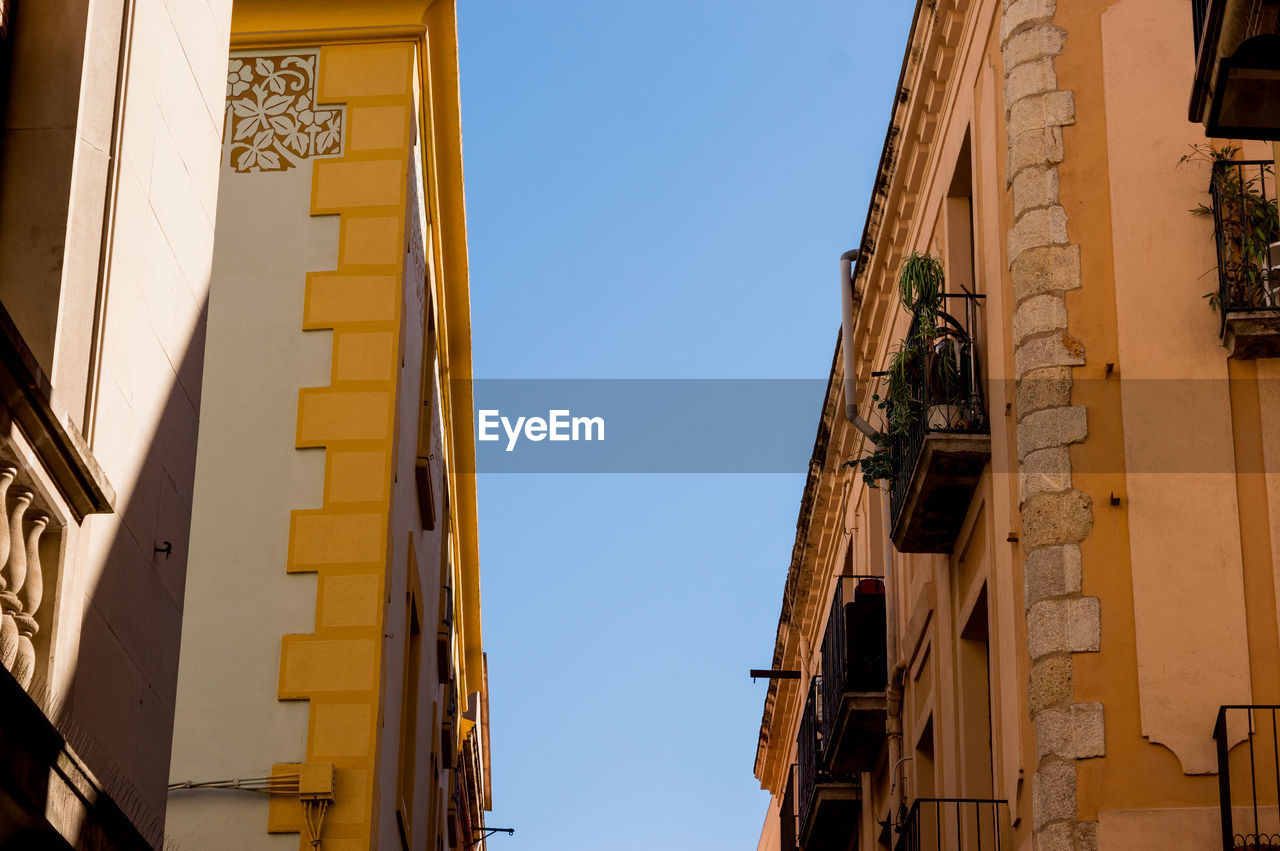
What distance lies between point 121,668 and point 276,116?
835 cm

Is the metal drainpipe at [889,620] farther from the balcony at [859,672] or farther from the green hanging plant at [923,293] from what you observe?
the green hanging plant at [923,293]

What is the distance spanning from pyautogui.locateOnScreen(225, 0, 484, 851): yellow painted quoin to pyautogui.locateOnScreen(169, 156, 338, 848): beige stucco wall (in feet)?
0.35

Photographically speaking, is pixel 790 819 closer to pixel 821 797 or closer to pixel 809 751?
pixel 809 751

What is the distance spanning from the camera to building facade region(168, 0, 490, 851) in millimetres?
13273

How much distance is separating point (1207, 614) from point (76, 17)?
293 inches

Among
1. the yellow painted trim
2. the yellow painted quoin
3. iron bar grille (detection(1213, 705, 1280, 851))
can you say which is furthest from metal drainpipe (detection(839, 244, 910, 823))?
iron bar grille (detection(1213, 705, 1280, 851))

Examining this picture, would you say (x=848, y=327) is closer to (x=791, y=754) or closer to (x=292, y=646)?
(x=292, y=646)

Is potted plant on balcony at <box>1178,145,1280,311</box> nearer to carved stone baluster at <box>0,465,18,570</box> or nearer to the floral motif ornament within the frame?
the floral motif ornament

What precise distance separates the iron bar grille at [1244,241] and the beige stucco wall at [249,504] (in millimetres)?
6529

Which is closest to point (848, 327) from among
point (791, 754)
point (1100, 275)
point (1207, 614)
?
point (1100, 275)

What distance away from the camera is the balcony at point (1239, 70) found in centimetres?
723

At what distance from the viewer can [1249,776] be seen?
1103 centimetres

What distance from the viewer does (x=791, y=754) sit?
1275 inches

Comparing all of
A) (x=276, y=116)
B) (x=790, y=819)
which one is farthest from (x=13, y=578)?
(x=790, y=819)
